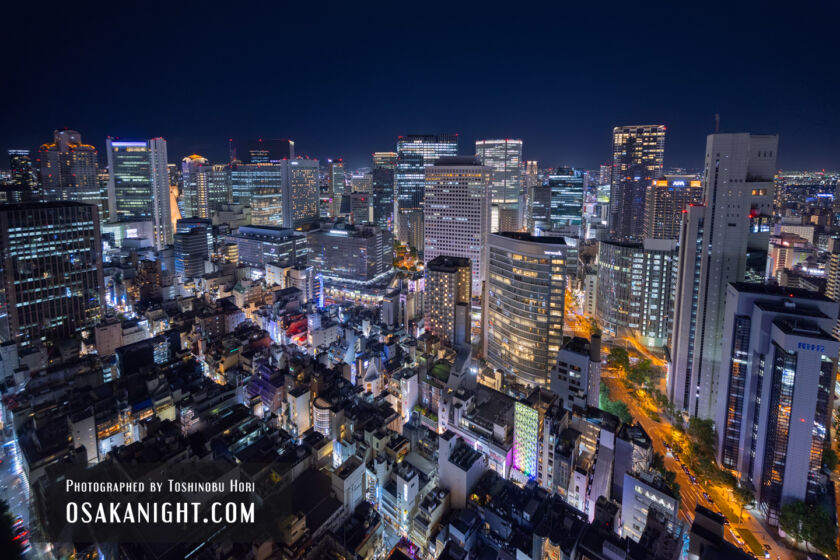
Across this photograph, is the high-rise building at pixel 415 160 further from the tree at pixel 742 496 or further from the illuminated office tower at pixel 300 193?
the tree at pixel 742 496

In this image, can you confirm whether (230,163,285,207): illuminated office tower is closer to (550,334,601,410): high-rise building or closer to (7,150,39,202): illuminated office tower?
(7,150,39,202): illuminated office tower

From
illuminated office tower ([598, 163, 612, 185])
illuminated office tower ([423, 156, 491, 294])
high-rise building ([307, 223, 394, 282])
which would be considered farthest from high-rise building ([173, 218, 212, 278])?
illuminated office tower ([598, 163, 612, 185])

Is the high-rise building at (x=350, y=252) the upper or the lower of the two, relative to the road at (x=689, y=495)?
upper

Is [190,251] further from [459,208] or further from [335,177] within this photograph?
[335,177]

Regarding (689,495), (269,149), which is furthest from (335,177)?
(689,495)

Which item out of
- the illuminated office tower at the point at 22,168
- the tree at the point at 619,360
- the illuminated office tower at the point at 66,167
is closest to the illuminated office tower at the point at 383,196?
the illuminated office tower at the point at 66,167

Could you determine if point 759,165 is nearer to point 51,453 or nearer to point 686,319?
point 686,319
